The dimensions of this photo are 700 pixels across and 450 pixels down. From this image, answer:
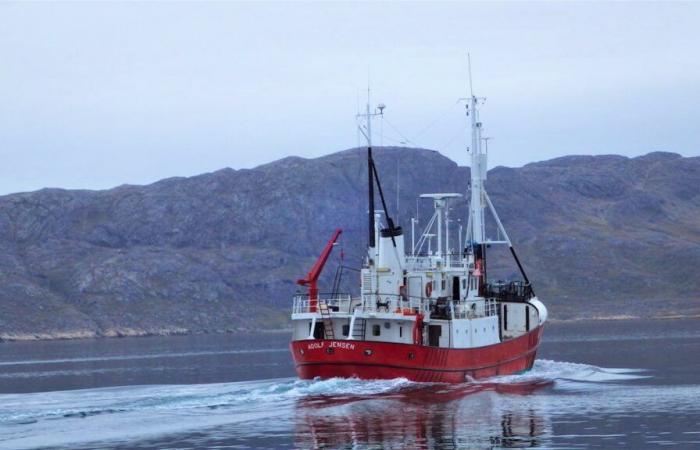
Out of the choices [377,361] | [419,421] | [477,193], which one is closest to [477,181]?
[477,193]

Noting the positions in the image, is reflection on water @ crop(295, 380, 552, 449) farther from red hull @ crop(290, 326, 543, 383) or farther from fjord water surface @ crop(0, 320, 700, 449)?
red hull @ crop(290, 326, 543, 383)

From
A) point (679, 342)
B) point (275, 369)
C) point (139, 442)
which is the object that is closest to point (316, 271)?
point (139, 442)

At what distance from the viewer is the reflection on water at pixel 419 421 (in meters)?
56.3

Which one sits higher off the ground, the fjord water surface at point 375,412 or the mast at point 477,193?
the mast at point 477,193

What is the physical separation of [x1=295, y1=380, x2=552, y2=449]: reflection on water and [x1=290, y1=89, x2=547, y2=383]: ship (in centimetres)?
219

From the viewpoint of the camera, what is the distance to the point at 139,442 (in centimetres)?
5797

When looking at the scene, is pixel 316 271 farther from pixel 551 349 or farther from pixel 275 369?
pixel 551 349

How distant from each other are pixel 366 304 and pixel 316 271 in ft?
11.5

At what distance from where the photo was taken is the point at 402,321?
7681 cm

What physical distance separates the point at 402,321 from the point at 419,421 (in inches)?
579

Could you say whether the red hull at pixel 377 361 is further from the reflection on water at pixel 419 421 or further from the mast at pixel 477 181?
the mast at pixel 477 181

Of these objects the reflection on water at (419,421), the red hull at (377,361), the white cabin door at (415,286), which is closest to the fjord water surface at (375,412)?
the reflection on water at (419,421)

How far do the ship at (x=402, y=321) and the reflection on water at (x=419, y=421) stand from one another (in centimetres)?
219

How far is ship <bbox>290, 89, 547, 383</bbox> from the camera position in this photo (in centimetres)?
7494
